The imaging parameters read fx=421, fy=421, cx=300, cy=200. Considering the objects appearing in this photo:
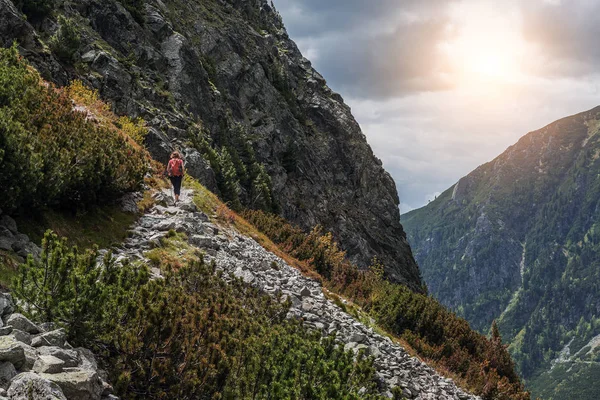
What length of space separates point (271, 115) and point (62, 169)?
49.8 m

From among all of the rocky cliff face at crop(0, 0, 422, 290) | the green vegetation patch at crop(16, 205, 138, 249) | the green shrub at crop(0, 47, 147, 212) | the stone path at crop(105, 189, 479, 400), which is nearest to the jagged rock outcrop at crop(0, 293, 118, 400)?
the green shrub at crop(0, 47, 147, 212)

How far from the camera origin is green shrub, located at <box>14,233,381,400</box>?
580cm

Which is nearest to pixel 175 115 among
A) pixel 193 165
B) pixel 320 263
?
pixel 193 165

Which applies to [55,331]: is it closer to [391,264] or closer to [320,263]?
[320,263]

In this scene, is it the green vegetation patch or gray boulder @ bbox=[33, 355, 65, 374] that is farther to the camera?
the green vegetation patch

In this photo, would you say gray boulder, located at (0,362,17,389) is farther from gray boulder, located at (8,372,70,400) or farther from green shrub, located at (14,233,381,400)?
green shrub, located at (14,233,381,400)

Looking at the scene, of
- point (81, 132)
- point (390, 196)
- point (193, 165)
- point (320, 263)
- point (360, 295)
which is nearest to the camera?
point (81, 132)

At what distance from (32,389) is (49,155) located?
720 centimetres

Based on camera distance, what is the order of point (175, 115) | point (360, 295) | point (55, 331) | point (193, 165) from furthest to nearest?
point (175, 115) < point (193, 165) < point (360, 295) < point (55, 331)

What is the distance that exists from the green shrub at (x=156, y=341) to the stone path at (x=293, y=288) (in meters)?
3.80

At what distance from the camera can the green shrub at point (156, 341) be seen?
5.80 metres

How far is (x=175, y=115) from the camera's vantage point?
116ft

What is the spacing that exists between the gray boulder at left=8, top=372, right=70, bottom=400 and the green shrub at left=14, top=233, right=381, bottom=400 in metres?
1.31

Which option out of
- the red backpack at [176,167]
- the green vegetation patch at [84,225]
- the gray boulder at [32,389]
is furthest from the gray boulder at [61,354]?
the red backpack at [176,167]
